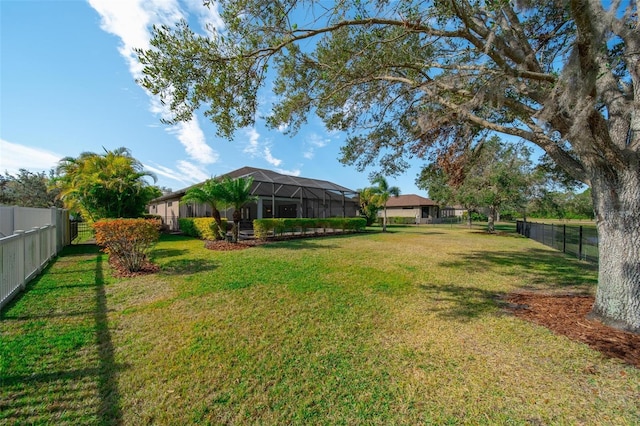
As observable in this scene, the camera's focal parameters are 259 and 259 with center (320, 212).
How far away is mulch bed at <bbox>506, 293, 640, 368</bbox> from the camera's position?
3445mm

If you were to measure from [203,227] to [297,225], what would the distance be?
5.71 metres

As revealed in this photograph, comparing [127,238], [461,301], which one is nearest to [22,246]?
[127,238]

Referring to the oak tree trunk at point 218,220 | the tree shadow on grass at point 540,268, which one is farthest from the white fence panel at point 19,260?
the tree shadow on grass at point 540,268

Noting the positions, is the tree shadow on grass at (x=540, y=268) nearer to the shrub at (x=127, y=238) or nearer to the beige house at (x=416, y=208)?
the shrub at (x=127, y=238)

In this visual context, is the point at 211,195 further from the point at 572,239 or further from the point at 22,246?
the point at 572,239

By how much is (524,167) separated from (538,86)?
21.4 m

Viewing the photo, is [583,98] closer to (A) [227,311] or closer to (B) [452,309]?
(B) [452,309]

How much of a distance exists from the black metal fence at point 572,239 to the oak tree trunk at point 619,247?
7.29m

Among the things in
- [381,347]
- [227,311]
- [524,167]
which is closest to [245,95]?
[227,311]

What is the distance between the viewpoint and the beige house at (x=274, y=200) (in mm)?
19891

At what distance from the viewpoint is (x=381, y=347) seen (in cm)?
346

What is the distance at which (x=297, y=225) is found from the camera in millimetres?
17156

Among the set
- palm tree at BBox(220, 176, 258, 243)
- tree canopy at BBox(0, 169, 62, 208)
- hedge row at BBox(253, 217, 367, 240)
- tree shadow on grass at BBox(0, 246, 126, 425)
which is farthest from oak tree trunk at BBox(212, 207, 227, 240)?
tree canopy at BBox(0, 169, 62, 208)

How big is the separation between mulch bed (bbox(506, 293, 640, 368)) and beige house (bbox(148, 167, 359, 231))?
48.5ft
